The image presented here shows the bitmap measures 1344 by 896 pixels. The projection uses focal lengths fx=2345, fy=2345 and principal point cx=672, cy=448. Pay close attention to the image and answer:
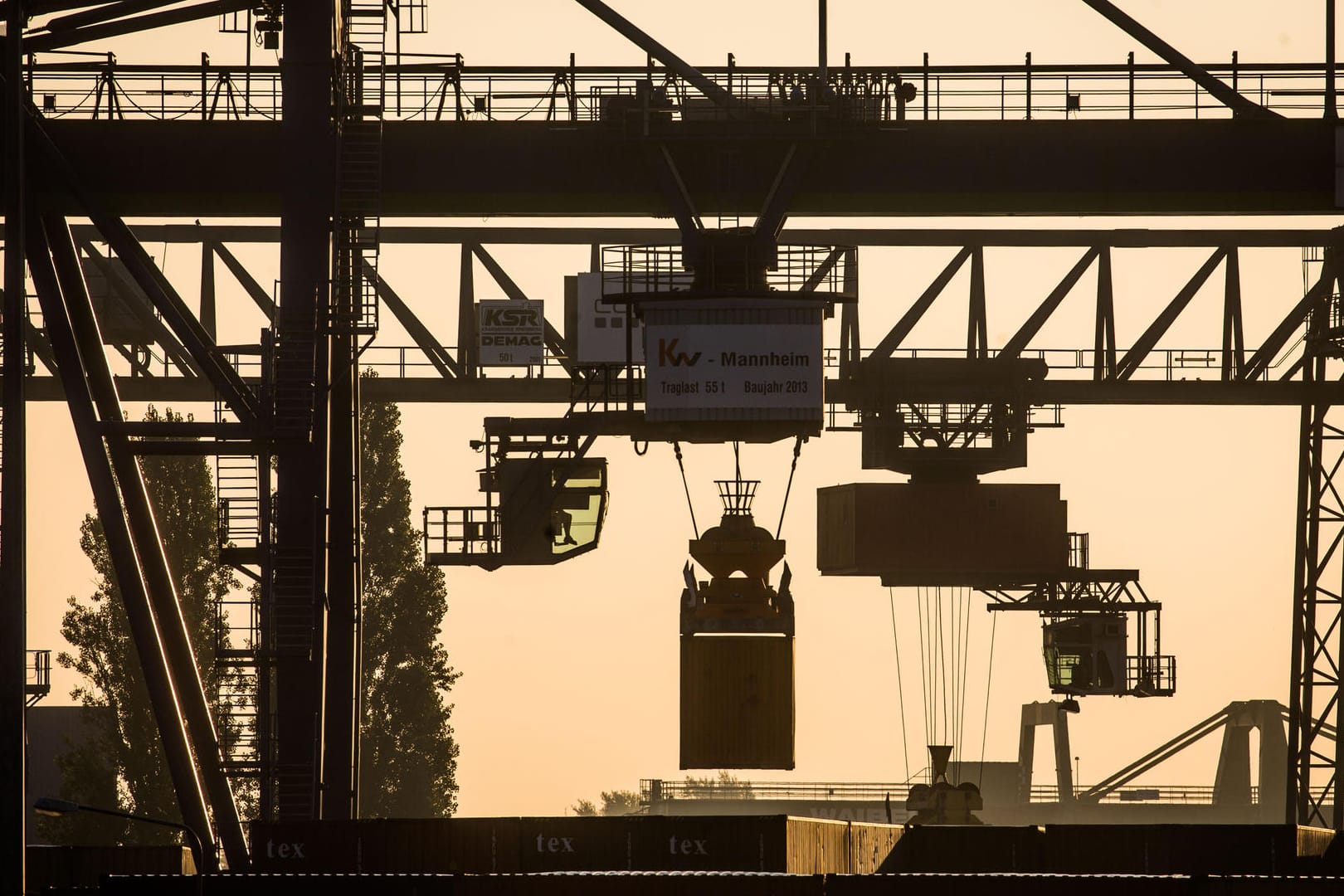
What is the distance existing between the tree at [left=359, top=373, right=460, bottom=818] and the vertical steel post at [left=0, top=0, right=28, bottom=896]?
33.1 metres

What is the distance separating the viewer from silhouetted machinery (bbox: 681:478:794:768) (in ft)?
134

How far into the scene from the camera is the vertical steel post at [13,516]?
32.1 meters

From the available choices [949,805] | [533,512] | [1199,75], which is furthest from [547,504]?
[949,805]

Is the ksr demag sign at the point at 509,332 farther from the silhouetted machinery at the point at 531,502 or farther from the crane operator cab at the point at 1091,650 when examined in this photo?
the crane operator cab at the point at 1091,650

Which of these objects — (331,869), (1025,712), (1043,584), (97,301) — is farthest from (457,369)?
(1025,712)

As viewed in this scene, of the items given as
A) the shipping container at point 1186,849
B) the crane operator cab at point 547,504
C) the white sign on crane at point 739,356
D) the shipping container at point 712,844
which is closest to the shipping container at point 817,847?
the shipping container at point 712,844

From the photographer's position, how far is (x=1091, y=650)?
64.1 m

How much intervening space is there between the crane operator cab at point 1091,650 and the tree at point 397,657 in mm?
17705

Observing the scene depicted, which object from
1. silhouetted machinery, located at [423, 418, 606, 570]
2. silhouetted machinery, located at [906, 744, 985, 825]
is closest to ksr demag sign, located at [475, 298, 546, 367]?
silhouetted machinery, located at [423, 418, 606, 570]

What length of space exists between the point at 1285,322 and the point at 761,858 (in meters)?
18.2

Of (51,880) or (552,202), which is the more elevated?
(552,202)

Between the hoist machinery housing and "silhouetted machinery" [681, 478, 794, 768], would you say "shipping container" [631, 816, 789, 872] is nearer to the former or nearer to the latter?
"silhouetted machinery" [681, 478, 794, 768]

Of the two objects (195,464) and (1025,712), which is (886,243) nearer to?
(195,464)

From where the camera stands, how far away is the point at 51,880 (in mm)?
44688
